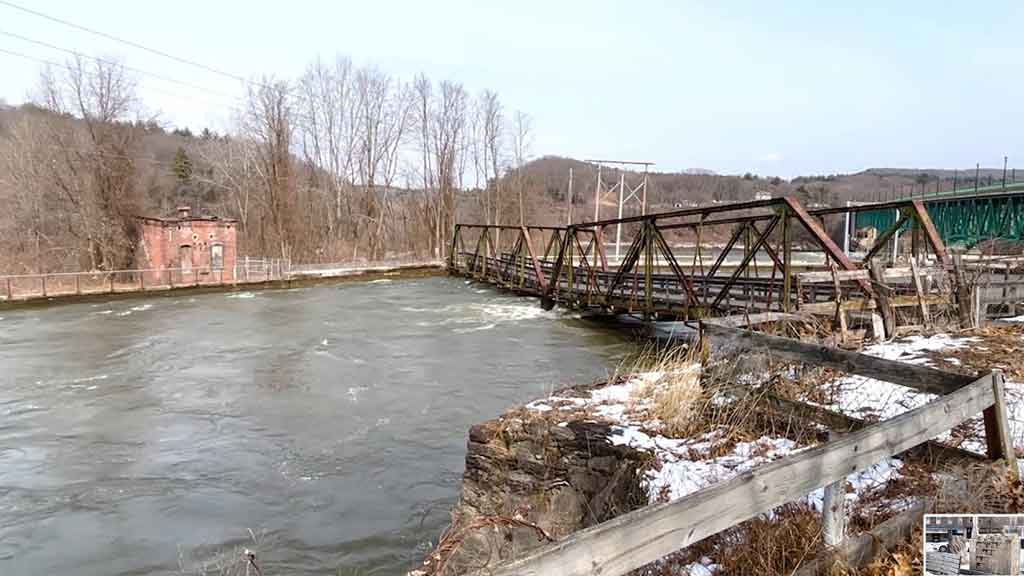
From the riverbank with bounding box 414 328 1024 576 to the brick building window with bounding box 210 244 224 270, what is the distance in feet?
95.7

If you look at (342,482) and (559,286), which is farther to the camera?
(559,286)

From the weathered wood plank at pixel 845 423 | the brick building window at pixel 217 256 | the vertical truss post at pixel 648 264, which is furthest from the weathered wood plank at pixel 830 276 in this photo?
the brick building window at pixel 217 256

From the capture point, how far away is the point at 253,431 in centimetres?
934

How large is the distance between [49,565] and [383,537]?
323cm

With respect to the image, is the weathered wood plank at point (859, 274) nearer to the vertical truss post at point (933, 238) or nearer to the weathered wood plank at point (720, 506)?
the vertical truss post at point (933, 238)

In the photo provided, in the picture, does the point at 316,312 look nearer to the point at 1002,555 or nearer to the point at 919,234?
the point at 919,234

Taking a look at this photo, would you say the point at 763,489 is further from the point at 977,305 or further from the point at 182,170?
the point at 182,170

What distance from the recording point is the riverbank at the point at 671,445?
3742 mm

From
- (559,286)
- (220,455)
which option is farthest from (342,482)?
(559,286)

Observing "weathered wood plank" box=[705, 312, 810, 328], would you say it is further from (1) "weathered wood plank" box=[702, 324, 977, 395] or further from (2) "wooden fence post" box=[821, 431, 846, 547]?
(2) "wooden fence post" box=[821, 431, 846, 547]

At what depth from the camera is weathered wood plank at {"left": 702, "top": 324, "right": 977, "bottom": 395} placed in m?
3.80

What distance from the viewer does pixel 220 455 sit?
8.38 metres

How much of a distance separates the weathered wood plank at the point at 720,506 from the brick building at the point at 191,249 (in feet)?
103

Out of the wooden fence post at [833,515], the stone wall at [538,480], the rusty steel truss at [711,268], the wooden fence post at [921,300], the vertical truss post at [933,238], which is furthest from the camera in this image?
the rusty steel truss at [711,268]
